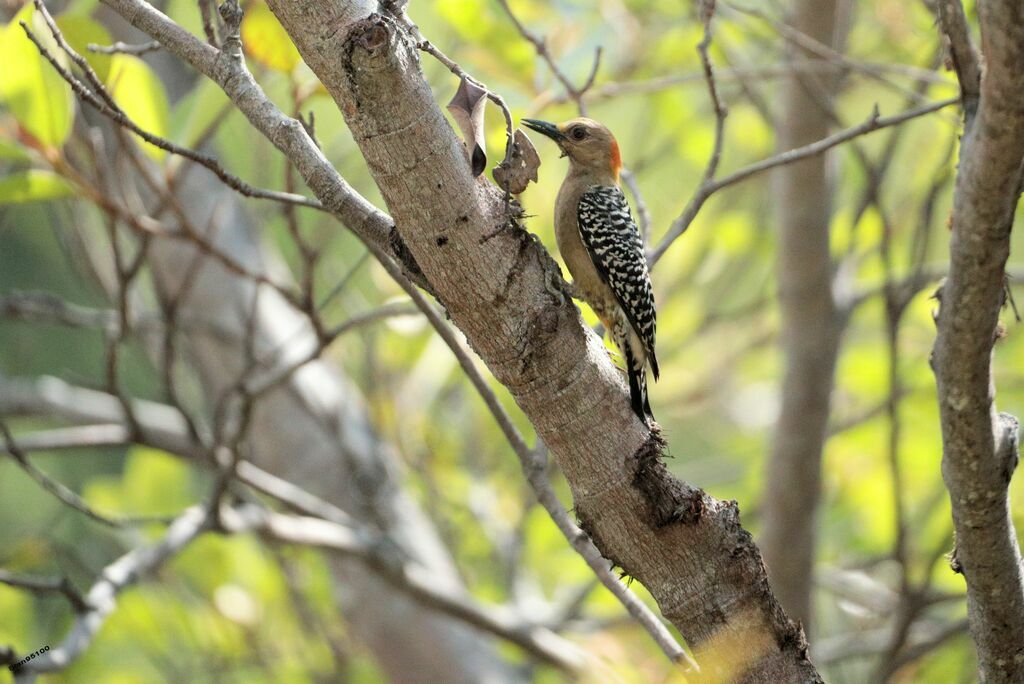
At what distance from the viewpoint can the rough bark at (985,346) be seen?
1615mm

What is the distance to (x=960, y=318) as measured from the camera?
5.84ft

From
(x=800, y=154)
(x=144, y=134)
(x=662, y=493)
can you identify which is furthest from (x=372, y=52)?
(x=800, y=154)

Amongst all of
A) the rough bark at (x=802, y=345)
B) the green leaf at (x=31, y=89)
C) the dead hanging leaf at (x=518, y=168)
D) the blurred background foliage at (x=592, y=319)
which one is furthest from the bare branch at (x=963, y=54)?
the rough bark at (x=802, y=345)

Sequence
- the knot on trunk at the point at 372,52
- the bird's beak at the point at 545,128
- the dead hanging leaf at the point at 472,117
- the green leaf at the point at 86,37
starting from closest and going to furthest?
1. the knot on trunk at the point at 372,52
2. the dead hanging leaf at the point at 472,117
3. the green leaf at the point at 86,37
4. the bird's beak at the point at 545,128

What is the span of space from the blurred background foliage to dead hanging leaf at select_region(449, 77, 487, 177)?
175 centimetres

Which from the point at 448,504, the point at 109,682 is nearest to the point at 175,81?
the point at 448,504

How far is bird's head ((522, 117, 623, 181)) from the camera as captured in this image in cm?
461

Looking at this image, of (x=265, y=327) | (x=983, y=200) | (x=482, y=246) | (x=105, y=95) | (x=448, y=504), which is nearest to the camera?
(x=983, y=200)

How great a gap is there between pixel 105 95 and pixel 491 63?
193 cm

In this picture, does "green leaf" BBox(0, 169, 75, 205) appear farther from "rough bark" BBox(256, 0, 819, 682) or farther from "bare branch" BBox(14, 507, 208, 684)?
"rough bark" BBox(256, 0, 819, 682)

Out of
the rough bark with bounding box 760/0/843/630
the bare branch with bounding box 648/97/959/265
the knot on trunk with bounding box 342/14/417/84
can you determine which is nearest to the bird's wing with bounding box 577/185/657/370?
the rough bark with bounding box 760/0/843/630

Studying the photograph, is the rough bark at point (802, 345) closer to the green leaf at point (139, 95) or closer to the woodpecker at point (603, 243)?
the woodpecker at point (603, 243)

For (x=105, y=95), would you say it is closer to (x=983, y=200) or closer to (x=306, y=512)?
(x=983, y=200)

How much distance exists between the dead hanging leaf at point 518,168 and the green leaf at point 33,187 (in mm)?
1721
